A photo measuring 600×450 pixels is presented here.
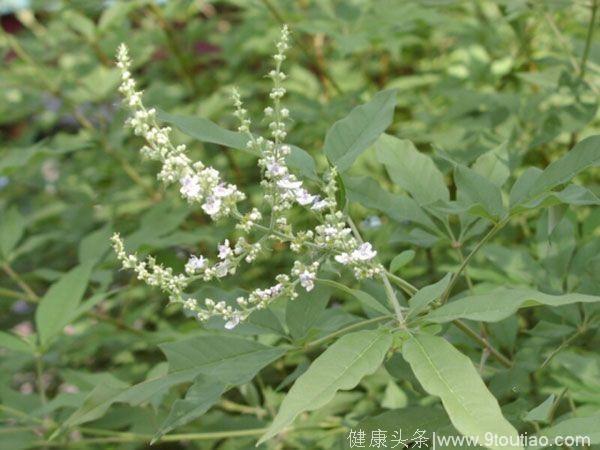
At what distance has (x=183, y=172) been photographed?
4.61 ft

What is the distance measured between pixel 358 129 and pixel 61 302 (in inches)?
38.1

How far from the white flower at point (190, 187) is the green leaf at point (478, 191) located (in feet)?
1.57

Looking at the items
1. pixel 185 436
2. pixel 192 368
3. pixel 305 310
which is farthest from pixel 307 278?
pixel 185 436

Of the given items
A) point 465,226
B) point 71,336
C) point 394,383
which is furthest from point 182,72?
point 465,226

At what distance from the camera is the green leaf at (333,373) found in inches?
46.4

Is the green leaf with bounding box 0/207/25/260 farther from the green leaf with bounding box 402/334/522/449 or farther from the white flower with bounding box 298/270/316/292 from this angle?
the green leaf with bounding box 402/334/522/449

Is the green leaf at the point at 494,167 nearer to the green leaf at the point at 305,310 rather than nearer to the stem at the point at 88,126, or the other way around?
the green leaf at the point at 305,310

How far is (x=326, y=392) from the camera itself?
1199 mm

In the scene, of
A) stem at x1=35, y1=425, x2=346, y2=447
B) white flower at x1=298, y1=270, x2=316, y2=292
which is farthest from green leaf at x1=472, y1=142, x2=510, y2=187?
stem at x1=35, y1=425, x2=346, y2=447

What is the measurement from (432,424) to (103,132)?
7.69 ft

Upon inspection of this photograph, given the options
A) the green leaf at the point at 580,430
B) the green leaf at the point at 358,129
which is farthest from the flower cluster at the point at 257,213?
the green leaf at the point at 580,430

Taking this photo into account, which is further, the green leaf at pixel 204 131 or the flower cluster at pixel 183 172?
the green leaf at pixel 204 131

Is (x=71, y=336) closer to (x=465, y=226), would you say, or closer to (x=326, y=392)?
(x=465, y=226)

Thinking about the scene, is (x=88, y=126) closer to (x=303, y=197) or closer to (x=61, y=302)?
(x=61, y=302)
